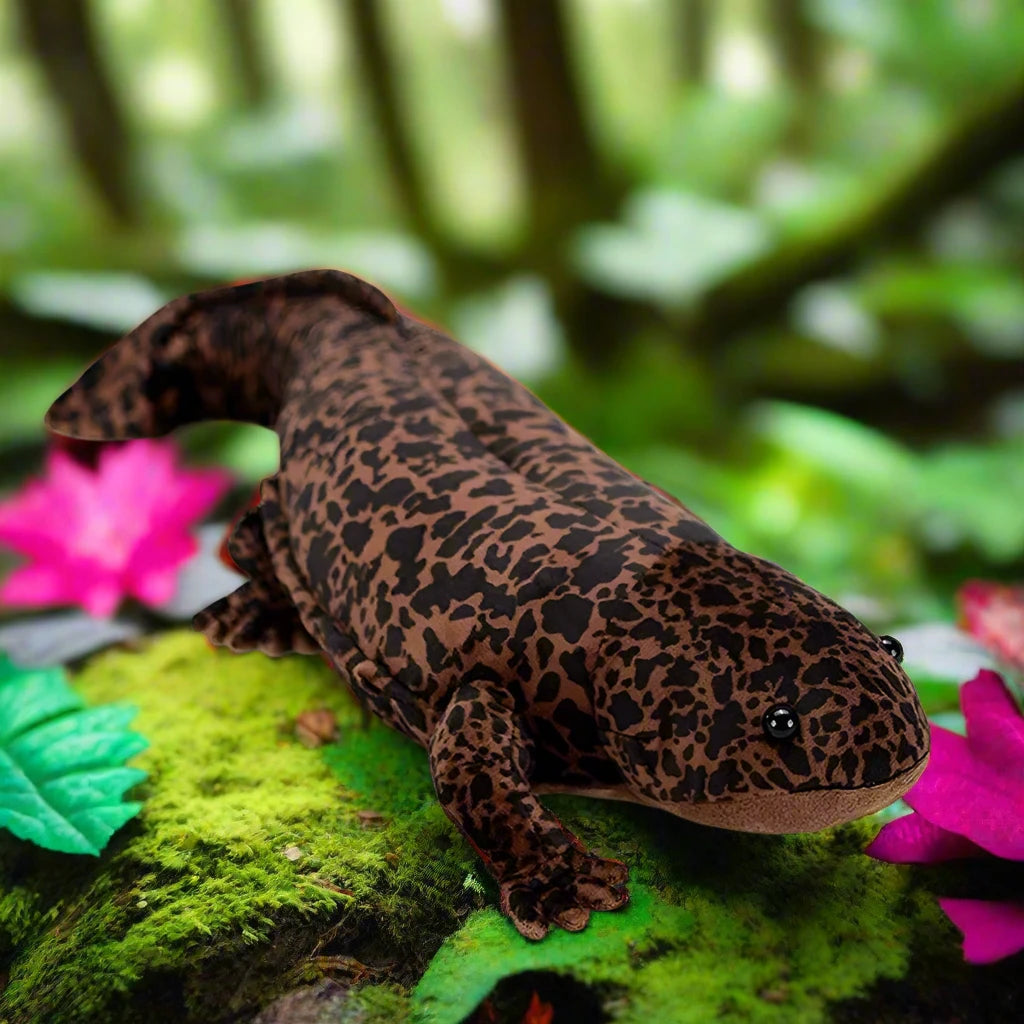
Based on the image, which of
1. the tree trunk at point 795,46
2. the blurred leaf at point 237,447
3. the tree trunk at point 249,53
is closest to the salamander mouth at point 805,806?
the blurred leaf at point 237,447

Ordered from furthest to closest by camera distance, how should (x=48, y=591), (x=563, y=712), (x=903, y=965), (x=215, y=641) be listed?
(x=48, y=591) → (x=215, y=641) → (x=563, y=712) → (x=903, y=965)

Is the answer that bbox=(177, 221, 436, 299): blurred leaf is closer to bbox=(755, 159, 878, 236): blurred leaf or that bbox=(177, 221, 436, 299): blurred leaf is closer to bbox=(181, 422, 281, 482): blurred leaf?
bbox=(181, 422, 281, 482): blurred leaf

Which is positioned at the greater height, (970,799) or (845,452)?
(970,799)

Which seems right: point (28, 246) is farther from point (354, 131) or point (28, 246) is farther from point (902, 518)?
point (902, 518)

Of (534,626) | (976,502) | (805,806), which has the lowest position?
(976,502)

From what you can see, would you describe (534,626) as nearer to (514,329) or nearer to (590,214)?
(514,329)

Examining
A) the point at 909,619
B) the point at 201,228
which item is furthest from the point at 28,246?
the point at 909,619

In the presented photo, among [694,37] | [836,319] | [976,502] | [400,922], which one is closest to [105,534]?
[400,922]
